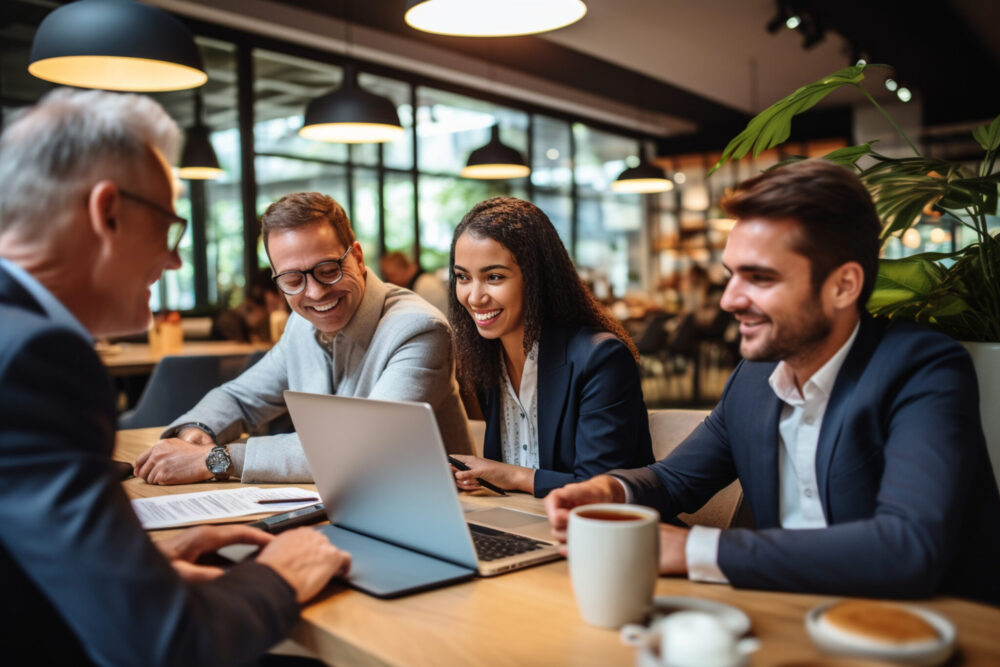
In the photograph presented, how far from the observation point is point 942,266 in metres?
1.90

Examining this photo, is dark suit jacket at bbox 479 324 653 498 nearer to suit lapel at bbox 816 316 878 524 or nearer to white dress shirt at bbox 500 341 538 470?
white dress shirt at bbox 500 341 538 470

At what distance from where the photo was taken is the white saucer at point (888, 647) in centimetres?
78

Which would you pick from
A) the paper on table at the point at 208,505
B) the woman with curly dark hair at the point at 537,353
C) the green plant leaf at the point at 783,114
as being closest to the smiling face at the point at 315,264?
the woman with curly dark hair at the point at 537,353

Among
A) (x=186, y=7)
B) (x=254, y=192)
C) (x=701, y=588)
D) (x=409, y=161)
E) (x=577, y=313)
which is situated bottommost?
(x=701, y=588)

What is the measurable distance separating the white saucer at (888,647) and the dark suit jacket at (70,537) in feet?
2.00

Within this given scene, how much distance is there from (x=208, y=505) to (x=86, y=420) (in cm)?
80

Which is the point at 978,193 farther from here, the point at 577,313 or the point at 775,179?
the point at 577,313

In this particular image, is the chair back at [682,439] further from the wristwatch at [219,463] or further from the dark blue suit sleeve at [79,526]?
the dark blue suit sleeve at [79,526]

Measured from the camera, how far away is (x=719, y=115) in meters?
12.1

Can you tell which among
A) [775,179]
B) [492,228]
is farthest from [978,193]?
[492,228]

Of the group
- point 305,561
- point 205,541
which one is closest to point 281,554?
point 305,561

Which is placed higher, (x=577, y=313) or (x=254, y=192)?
(x=254, y=192)

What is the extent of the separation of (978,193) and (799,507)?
854mm

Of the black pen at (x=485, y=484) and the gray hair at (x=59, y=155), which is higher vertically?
the gray hair at (x=59, y=155)
